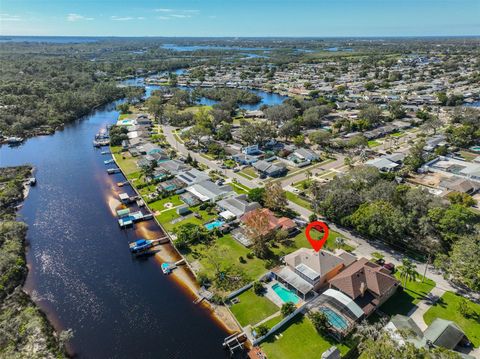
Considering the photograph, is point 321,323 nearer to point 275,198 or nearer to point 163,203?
point 275,198

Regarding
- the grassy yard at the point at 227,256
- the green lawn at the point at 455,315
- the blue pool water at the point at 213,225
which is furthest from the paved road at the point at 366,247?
the grassy yard at the point at 227,256

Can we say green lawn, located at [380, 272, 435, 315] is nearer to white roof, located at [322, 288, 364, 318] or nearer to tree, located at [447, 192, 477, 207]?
white roof, located at [322, 288, 364, 318]

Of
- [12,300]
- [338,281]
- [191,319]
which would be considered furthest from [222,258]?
[12,300]

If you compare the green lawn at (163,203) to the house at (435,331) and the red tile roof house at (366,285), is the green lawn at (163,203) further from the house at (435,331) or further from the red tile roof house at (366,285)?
the house at (435,331)

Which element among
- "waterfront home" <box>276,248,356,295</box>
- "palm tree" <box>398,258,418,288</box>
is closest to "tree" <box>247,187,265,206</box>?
"waterfront home" <box>276,248,356,295</box>


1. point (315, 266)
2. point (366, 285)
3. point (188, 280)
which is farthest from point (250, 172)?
point (366, 285)

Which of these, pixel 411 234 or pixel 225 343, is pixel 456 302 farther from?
pixel 225 343

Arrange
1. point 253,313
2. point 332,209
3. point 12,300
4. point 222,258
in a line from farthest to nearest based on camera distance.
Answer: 1. point 332,209
2. point 222,258
3. point 12,300
4. point 253,313
